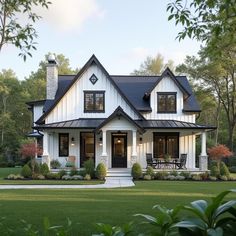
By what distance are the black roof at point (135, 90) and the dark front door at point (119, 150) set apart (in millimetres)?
2022

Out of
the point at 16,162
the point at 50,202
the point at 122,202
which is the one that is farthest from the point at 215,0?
the point at 16,162

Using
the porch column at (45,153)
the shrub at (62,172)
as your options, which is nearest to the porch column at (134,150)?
the shrub at (62,172)

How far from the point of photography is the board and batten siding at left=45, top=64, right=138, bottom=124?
27109 mm

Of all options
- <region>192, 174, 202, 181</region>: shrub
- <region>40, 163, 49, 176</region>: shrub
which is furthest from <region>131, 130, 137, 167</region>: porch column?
<region>40, 163, 49, 176</region>: shrub

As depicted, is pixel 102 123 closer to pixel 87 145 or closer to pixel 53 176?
pixel 87 145

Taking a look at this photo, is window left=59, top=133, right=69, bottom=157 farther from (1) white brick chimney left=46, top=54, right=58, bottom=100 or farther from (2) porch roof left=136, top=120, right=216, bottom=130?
(2) porch roof left=136, top=120, right=216, bottom=130

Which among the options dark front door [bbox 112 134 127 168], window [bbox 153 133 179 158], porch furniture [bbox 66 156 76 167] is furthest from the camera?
window [bbox 153 133 179 158]

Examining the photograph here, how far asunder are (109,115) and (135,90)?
3761 millimetres

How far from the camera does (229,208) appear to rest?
309cm

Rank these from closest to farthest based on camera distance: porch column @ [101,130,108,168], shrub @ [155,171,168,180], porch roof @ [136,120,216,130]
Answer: shrub @ [155,171,168,180]
porch column @ [101,130,108,168]
porch roof @ [136,120,216,130]

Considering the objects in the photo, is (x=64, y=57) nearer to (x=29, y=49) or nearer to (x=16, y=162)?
(x=16, y=162)

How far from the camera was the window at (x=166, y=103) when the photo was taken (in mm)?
27938

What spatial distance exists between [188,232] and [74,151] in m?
24.7

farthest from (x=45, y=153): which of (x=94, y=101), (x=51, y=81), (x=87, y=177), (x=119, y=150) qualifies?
(x=51, y=81)
